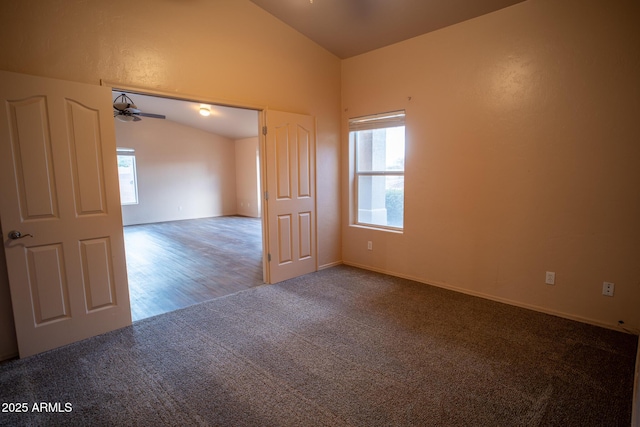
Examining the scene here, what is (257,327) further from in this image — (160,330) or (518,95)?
(518,95)

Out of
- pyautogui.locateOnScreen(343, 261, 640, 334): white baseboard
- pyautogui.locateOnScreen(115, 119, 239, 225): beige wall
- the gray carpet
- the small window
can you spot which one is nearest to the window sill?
pyautogui.locateOnScreen(343, 261, 640, 334): white baseboard

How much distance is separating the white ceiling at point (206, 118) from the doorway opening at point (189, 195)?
0.09 ft

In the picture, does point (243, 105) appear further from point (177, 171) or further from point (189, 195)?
point (189, 195)

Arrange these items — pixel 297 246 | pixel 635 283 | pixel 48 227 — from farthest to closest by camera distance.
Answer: pixel 297 246 < pixel 635 283 < pixel 48 227

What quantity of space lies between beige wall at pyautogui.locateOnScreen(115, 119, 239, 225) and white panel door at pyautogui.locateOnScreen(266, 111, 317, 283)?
6.57 metres

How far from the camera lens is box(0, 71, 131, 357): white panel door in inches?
91.0

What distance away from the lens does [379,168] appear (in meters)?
4.35

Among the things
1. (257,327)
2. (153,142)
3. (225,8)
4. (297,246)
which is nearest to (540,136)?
(297,246)

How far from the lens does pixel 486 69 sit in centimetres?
322

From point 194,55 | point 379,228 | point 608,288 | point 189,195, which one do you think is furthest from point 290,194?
point 189,195

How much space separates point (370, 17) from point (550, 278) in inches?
125

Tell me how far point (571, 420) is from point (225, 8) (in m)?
4.28

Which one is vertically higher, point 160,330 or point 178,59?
point 178,59

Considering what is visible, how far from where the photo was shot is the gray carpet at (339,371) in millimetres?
1822
